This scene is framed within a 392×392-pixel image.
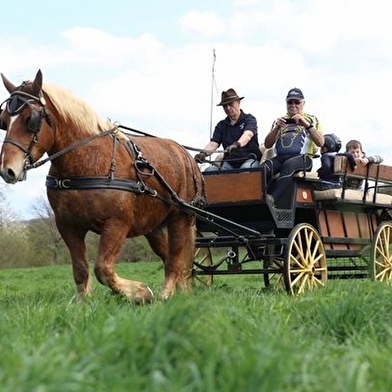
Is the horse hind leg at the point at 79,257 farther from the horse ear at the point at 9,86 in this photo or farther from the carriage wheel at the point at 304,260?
the carriage wheel at the point at 304,260

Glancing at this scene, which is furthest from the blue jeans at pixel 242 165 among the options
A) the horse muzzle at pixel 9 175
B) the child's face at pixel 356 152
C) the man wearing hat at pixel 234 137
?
the horse muzzle at pixel 9 175

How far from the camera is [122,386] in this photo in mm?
2564

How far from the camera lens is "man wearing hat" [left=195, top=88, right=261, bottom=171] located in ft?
28.6

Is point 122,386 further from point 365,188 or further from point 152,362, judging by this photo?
point 365,188

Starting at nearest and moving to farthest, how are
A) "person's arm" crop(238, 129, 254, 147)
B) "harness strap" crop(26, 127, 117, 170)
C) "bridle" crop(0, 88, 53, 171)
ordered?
"bridle" crop(0, 88, 53, 171), "harness strap" crop(26, 127, 117, 170), "person's arm" crop(238, 129, 254, 147)

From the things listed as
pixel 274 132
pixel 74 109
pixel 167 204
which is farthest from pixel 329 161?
pixel 74 109

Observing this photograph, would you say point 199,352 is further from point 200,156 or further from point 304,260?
point 200,156

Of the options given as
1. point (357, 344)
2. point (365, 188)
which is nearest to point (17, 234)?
point (365, 188)

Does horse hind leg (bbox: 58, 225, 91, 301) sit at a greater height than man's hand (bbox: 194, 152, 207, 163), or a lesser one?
lesser

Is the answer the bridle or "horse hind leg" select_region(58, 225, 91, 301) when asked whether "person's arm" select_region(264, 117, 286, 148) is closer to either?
"horse hind leg" select_region(58, 225, 91, 301)

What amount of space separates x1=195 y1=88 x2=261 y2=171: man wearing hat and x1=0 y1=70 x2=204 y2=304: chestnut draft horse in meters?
1.76

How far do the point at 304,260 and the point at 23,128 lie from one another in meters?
3.56

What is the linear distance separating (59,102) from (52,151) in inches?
16.7

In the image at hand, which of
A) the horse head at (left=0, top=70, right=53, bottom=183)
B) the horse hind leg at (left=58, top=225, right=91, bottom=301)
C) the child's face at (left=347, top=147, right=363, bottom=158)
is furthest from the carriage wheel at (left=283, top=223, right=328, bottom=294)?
the horse head at (left=0, top=70, right=53, bottom=183)
